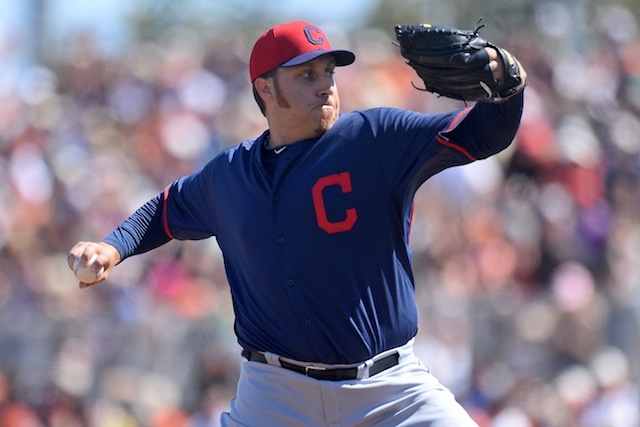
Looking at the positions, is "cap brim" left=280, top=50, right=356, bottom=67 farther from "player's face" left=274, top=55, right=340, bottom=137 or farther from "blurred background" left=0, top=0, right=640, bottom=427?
"blurred background" left=0, top=0, right=640, bottom=427

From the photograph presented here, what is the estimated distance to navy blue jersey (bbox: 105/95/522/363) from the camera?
4.18 metres

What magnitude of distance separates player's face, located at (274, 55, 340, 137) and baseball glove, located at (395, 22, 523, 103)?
0.54m

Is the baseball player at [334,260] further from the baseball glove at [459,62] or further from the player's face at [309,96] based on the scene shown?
the baseball glove at [459,62]

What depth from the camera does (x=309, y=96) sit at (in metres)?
4.43

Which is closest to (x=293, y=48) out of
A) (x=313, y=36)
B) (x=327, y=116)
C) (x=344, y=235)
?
(x=313, y=36)

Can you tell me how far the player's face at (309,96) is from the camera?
441 cm

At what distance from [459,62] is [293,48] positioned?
0.85 m

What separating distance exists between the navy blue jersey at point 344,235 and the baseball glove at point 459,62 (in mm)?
192

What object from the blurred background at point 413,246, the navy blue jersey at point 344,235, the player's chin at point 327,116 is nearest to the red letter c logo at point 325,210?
the navy blue jersey at point 344,235

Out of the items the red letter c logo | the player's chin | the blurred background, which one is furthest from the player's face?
the blurred background

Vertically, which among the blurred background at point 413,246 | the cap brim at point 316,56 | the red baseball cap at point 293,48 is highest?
the red baseball cap at point 293,48

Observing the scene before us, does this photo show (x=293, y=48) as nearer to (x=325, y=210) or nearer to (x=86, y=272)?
(x=325, y=210)

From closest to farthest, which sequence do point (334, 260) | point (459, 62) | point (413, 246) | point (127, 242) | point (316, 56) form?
point (459, 62) → point (334, 260) → point (316, 56) → point (127, 242) → point (413, 246)

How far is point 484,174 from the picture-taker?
29.5ft
